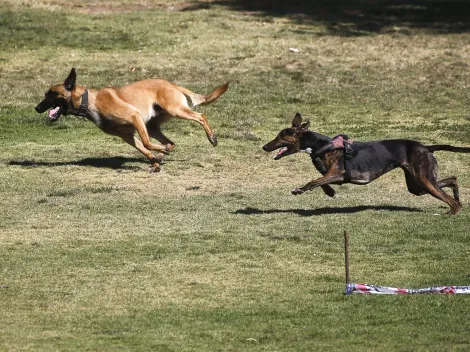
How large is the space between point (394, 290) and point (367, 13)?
65.1 ft

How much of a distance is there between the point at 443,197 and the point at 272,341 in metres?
5.49

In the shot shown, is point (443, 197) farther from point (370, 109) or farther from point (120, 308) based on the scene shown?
point (370, 109)

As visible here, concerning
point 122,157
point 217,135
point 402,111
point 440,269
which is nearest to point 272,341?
point 440,269

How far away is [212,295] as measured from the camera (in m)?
10.6

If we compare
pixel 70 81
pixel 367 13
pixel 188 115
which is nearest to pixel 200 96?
pixel 188 115

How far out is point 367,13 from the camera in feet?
96.6

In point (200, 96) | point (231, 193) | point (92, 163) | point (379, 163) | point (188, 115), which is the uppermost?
point (379, 163)

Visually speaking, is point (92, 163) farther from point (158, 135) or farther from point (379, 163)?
point (379, 163)

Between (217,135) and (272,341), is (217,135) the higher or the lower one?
the lower one

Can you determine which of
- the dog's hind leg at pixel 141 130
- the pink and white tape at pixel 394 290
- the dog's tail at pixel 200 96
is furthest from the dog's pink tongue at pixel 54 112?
the pink and white tape at pixel 394 290

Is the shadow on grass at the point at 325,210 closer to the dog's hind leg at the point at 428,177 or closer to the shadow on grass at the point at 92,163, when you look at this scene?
the dog's hind leg at the point at 428,177

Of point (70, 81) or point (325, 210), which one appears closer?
point (325, 210)

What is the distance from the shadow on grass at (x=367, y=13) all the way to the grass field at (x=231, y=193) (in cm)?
10

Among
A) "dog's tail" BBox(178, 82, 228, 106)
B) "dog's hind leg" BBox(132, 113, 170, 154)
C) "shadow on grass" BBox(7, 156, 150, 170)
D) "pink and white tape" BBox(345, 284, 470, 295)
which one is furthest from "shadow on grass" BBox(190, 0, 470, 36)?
"pink and white tape" BBox(345, 284, 470, 295)
